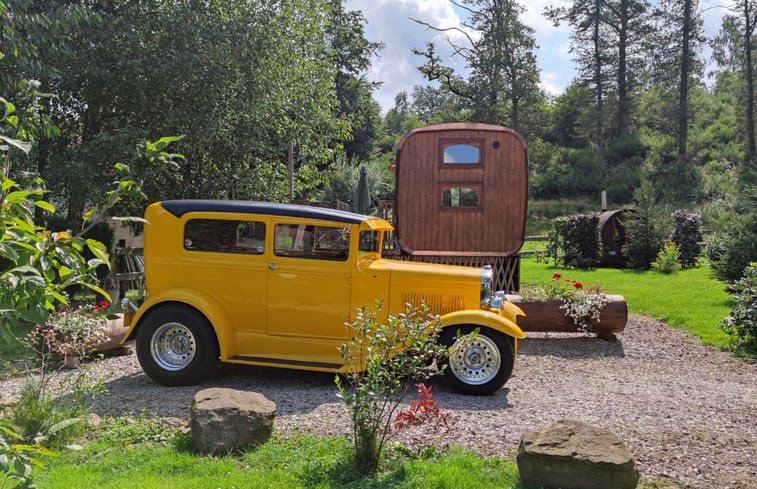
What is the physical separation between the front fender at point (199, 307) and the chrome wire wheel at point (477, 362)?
234 centimetres

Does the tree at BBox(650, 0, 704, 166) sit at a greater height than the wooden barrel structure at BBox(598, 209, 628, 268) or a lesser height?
greater

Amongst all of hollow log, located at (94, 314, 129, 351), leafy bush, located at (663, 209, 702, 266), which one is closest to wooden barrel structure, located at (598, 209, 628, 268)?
leafy bush, located at (663, 209, 702, 266)

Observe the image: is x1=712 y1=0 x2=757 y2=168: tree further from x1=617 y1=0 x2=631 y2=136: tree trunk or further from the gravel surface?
the gravel surface

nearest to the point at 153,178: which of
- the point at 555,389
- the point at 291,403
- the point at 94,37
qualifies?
the point at 94,37

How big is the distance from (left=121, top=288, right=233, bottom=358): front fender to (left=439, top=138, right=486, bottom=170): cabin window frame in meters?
6.53

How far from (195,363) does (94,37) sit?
24.9 feet

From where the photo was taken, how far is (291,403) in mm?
5703

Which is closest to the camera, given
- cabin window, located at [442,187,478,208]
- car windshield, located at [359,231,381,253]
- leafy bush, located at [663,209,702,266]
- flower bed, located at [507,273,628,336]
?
car windshield, located at [359,231,381,253]

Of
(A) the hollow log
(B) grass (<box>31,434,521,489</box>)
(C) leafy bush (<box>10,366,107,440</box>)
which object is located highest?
(A) the hollow log

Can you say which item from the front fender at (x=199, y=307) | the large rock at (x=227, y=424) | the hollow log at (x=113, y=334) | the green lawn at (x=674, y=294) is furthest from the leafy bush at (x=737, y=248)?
the hollow log at (x=113, y=334)

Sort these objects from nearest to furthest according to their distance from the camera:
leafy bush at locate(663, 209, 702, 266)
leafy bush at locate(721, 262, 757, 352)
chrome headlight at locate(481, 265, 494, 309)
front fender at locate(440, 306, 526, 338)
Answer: front fender at locate(440, 306, 526, 338) < chrome headlight at locate(481, 265, 494, 309) < leafy bush at locate(721, 262, 757, 352) < leafy bush at locate(663, 209, 702, 266)

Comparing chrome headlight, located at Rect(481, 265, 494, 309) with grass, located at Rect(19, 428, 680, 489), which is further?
chrome headlight, located at Rect(481, 265, 494, 309)

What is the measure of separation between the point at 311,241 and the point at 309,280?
16.3 inches

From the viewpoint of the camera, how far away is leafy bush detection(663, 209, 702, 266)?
61.9 ft
